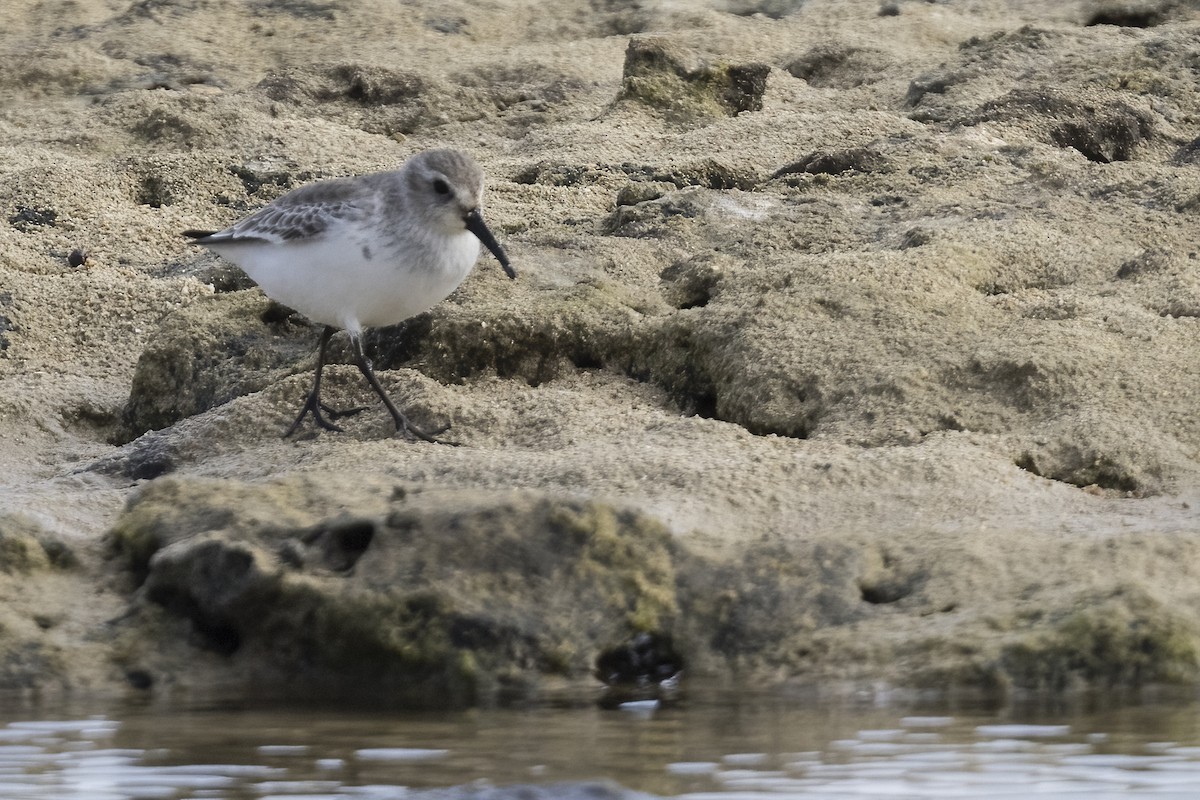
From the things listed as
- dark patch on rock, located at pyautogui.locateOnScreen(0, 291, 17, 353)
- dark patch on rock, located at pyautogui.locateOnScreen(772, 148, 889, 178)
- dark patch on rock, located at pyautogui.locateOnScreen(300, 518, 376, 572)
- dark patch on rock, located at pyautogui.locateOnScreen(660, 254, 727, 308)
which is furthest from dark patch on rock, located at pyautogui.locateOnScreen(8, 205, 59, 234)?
dark patch on rock, located at pyautogui.locateOnScreen(300, 518, 376, 572)

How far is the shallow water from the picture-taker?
3156 mm

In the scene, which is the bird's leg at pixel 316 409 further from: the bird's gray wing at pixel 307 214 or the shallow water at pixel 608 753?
the shallow water at pixel 608 753

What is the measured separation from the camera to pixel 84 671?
4.10 metres

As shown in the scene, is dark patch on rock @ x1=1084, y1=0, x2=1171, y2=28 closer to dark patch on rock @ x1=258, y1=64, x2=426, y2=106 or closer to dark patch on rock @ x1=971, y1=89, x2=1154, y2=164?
dark patch on rock @ x1=971, y1=89, x2=1154, y2=164

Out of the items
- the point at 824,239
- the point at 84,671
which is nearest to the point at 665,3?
the point at 824,239

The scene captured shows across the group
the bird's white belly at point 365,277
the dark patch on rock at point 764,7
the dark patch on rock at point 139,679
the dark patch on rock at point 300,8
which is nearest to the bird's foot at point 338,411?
the bird's white belly at point 365,277

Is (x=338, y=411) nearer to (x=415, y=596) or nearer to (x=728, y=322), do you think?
(x=728, y=322)

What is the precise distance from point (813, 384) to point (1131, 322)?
1.07 meters

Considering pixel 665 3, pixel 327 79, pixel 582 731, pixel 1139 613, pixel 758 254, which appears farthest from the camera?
pixel 665 3

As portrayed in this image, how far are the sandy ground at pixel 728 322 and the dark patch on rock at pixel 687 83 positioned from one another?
0.02 m

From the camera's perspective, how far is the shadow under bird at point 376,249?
18.2ft

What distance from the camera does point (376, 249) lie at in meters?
5.55

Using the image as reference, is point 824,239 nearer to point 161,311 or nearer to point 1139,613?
point 161,311

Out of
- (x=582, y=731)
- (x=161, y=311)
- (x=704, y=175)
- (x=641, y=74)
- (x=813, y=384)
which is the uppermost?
(x=641, y=74)
